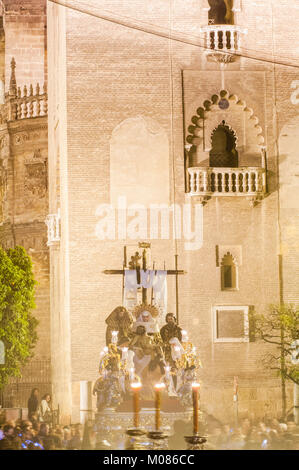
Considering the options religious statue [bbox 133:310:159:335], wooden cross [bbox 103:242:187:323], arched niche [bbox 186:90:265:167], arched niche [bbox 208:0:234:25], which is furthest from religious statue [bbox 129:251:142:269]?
arched niche [bbox 208:0:234:25]

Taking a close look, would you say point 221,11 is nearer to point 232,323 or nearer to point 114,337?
point 232,323

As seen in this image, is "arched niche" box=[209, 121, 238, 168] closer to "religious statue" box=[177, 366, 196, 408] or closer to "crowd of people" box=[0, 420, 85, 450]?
"religious statue" box=[177, 366, 196, 408]

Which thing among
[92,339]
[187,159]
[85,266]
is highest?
[187,159]

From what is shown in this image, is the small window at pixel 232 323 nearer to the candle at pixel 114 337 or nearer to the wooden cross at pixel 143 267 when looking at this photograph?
the wooden cross at pixel 143 267

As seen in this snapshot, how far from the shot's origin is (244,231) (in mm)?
31375

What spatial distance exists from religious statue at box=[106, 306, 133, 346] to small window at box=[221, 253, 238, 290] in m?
3.70

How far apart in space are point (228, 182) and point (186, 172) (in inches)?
48.9

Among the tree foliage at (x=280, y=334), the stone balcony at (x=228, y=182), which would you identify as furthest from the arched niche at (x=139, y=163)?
the tree foliage at (x=280, y=334)

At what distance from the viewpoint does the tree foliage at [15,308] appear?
31203 mm

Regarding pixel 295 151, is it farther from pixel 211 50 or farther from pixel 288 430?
pixel 288 430

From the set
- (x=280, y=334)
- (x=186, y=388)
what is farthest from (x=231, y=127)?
(x=186, y=388)

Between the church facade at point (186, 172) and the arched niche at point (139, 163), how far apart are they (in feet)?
0.11

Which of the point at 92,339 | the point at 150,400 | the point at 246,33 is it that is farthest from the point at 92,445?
the point at 246,33

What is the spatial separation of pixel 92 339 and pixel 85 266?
207 centimetres
